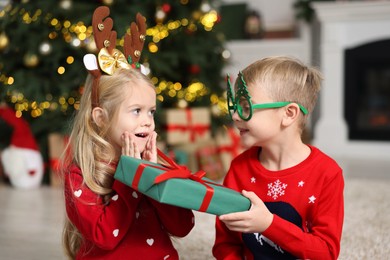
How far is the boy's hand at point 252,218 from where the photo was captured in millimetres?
1152

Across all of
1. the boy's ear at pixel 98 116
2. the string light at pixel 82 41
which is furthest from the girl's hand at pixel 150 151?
the string light at pixel 82 41

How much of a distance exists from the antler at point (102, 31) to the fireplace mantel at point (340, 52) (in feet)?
12.5

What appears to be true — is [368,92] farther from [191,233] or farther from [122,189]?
[122,189]

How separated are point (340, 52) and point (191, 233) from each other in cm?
325

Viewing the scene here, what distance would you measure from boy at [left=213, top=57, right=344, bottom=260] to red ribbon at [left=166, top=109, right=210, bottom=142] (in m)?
2.03

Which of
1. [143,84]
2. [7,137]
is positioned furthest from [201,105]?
[143,84]

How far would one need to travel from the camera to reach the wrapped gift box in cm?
334

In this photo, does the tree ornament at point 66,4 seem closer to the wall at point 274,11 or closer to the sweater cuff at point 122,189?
the sweater cuff at point 122,189

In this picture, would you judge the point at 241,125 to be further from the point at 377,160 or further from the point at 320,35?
the point at 320,35

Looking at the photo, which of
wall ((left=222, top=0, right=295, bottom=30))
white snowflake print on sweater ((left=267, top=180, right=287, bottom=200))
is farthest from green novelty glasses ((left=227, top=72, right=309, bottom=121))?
wall ((left=222, top=0, right=295, bottom=30))

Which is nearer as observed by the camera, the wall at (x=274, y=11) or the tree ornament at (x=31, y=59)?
the tree ornament at (x=31, y=59)

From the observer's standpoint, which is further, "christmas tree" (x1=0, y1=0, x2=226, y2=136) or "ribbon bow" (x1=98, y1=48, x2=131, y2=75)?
"christmas tree" (x1=0, y1=0, x2=226, y2=136)

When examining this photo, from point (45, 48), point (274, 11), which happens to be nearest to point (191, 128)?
point (45, 48)

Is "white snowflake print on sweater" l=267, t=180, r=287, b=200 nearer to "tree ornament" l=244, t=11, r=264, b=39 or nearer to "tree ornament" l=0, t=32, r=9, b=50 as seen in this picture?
"tree ornament" l=0, t=32, r=9, b=50
